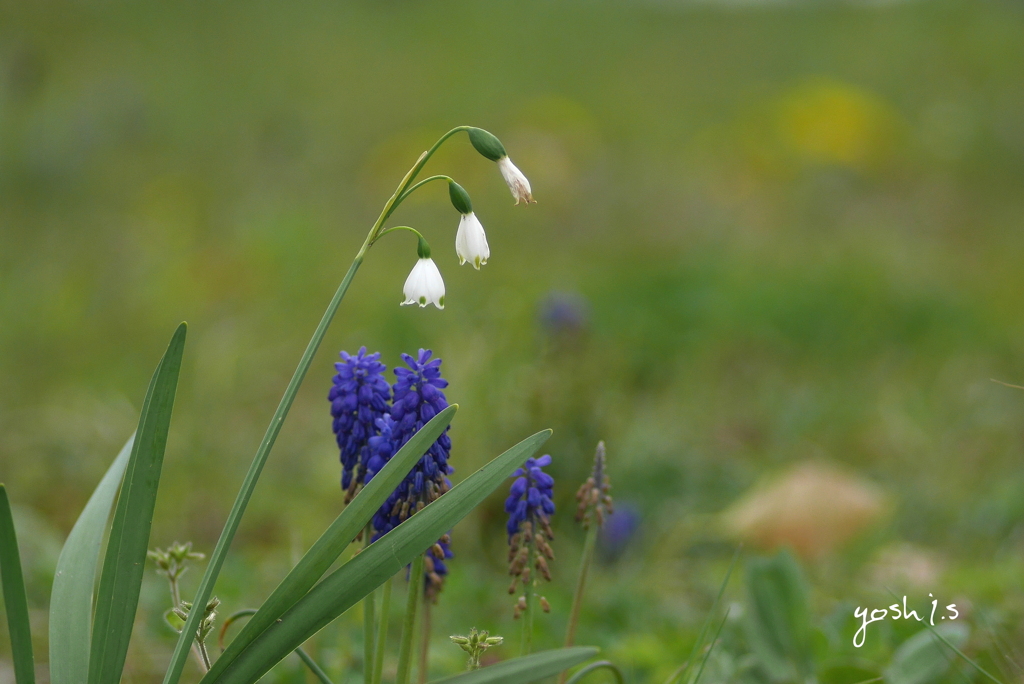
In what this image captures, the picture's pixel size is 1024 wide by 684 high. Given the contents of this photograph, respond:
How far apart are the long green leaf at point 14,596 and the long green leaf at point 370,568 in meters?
0.29

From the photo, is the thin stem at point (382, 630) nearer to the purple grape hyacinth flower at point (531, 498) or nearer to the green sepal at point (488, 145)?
the purple grape hyacinth flower at point (531, 498)

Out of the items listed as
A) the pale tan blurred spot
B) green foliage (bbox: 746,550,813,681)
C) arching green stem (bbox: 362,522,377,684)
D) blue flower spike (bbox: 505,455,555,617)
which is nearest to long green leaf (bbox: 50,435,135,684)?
arching green stem (bbox: 362,522,377,684)

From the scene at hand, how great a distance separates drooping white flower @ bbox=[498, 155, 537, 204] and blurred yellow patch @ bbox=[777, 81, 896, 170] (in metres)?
9.89

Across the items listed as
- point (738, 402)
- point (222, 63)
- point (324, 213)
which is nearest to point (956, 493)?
point (738, 402)

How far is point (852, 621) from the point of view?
2.10m

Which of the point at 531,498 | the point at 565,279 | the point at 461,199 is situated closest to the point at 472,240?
the point at 461,199

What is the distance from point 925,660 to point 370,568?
122 cm

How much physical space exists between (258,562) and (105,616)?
5.33 ft

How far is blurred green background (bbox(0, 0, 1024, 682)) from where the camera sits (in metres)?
3.14

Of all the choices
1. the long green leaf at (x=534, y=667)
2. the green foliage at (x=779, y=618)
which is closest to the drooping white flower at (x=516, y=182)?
the long green leaf at (x=534, y=667)

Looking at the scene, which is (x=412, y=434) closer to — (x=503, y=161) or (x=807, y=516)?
(x=503, y=161)

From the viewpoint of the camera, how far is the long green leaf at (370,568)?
125 cm

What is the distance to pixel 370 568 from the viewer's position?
4.11 ft

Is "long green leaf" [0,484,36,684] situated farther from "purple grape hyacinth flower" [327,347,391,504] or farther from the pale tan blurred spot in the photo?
the pale tan blurred spot
